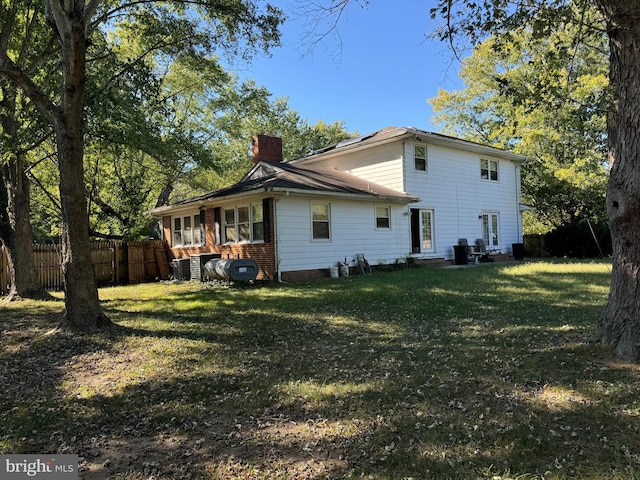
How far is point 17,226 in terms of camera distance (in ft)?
36.6

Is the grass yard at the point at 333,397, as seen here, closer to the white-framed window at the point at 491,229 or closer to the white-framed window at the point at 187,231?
the white-framed window at the point at 187,231

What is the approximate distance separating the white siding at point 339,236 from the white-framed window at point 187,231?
4.73 m

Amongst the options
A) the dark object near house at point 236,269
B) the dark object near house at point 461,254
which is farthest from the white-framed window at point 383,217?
the dark object near house at point 236,269

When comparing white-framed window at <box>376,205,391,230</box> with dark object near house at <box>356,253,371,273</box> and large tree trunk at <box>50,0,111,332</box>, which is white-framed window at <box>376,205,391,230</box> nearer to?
dark object near house at <box>356,253,371,273</box>

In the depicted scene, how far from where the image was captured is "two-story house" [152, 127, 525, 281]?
1387 cm

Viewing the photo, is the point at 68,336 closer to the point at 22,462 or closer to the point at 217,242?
the point at 22,462

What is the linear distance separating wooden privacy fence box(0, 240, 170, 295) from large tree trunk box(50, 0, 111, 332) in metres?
8.35

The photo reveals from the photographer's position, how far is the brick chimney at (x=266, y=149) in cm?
1833

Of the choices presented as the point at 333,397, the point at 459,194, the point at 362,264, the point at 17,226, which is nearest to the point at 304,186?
the point at 362,264

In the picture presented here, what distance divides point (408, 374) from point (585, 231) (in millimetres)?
20691

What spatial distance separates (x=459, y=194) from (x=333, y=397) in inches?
667

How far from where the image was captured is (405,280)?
12727 millimetres

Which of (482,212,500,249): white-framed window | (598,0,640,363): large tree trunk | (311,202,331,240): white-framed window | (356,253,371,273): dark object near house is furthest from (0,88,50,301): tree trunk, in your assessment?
(482,212,500,249): white-framed window

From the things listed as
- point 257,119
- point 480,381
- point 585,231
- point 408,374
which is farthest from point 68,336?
point 257,119
